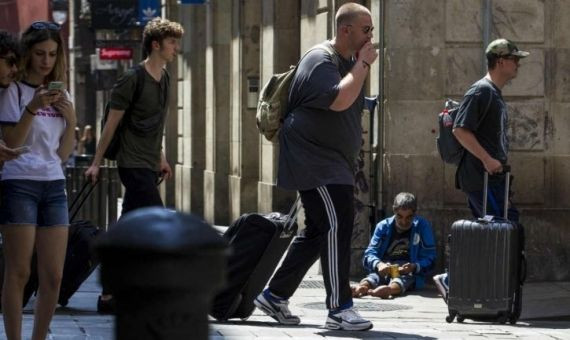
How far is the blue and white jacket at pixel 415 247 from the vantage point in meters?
11.6

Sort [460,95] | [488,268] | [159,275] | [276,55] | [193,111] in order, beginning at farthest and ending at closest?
1. [193,111]
2. [276,55]
3. [460,95]
4. [488,268]
5. [159,275]

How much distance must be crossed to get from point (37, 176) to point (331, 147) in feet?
6.98

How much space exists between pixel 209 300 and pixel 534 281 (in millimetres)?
8808

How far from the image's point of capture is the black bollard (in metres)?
3.55

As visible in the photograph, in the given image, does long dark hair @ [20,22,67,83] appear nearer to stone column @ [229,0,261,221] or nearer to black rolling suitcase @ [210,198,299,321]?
black rolling suitcase @ [210,198,299,321]

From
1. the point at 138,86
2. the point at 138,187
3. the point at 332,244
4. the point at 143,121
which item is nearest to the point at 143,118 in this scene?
the point at 143,121

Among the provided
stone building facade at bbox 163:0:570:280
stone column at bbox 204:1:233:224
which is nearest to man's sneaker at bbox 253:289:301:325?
stone building facade at bbox 163:0:570:280

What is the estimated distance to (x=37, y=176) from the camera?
23.4 ft

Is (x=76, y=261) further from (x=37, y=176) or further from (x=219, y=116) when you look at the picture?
(x=219, y=116)

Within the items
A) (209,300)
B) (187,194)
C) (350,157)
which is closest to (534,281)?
(350,157)

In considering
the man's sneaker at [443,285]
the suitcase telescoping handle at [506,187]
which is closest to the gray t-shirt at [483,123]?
the suitcase telescoping handle at [506,187]

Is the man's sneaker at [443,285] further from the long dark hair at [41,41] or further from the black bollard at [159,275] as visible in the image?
the black bollard at [159,275]

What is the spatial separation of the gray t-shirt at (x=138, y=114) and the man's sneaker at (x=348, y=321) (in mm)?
1619

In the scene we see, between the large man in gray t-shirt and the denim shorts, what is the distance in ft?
6.24
